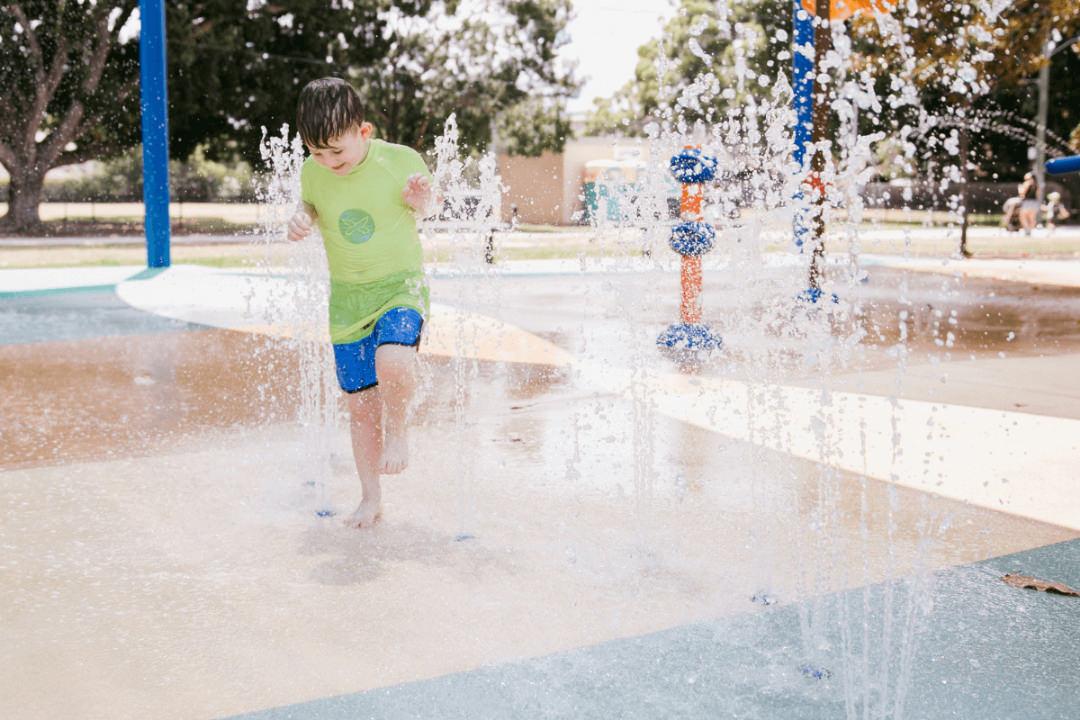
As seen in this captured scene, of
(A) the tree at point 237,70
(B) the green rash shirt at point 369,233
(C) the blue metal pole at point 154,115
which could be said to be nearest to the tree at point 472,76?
(A) the tree at point 237,70

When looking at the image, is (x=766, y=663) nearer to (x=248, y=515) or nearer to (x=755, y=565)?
(x=755, y=565)

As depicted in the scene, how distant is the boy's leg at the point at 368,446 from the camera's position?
3500 millimetres

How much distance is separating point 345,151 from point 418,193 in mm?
241

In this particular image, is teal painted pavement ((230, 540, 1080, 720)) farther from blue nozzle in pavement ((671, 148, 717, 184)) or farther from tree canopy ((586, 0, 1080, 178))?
tree canopy ((586, 0, 1080, 178))

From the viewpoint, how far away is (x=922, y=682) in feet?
7.82

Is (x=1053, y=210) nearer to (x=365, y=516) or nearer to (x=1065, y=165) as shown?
(x=1065, y=165)

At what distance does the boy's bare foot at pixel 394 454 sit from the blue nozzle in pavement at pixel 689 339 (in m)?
3.95

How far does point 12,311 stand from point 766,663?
26.3 ft

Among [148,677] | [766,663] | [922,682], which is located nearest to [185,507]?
[148,677]

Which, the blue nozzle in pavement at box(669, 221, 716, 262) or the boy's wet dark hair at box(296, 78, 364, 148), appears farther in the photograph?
the blue nozzle in pavement at box(669, 221, 716, 262)

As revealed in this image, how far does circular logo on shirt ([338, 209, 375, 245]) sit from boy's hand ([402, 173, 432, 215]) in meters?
0.14

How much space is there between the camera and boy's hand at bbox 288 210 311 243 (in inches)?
133

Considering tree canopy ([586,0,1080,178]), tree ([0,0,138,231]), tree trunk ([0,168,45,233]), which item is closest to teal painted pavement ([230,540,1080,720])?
tree canopy ([586,0,1080,178])

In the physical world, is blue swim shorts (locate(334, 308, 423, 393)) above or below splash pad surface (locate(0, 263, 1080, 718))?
above
